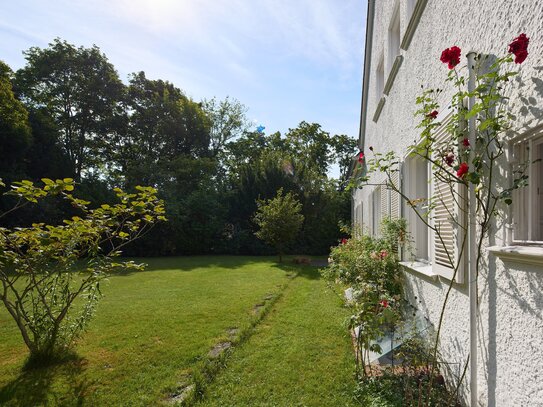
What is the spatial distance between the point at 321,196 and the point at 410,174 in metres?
15.5

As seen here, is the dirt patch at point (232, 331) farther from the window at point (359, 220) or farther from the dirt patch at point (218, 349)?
the window at point (359, 220)

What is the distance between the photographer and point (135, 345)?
493 centimetres

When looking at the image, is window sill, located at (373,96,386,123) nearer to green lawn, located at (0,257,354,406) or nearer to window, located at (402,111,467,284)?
window, located at (402,111,467,284)

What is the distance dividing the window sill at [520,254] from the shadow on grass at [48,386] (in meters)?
4.15

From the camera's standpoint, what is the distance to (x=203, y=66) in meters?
11.0

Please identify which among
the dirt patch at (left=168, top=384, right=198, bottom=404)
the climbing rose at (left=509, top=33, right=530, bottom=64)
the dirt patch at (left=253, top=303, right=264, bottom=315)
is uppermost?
the climbing rose at (left=509, top=33, right=530, bottom=64)

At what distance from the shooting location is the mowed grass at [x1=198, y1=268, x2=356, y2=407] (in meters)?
A: 3.33

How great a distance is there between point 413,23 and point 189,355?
5467 mm

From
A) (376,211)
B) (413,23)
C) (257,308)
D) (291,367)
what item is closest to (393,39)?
(413,23)

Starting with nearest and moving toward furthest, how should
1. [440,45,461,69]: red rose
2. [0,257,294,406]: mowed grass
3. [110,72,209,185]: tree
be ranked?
[440,45,461,69]: red rose, [0,257,294,406]: mowed grass, [110,72,209,185]: tree

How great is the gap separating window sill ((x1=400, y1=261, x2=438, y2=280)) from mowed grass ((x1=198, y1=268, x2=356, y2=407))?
57.8 inches

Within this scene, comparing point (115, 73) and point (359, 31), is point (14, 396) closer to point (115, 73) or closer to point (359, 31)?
point (359, 31)

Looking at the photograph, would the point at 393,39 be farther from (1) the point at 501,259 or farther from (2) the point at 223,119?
(2) the point at 223,119

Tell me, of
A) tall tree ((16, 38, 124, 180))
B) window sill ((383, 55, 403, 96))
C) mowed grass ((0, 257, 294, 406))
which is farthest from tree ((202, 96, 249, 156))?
window sill ((383, 55, 403, 96))
